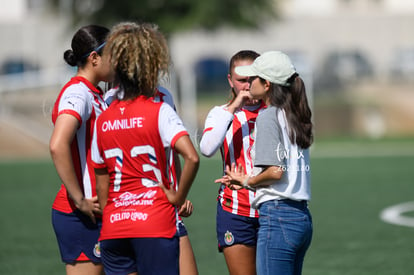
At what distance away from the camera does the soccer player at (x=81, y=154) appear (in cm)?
416

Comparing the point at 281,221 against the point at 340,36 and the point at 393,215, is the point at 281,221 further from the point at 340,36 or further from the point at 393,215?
the point at 340,36

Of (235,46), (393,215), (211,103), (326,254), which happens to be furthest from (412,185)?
(235,46)

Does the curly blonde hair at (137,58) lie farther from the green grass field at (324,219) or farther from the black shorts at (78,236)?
the green grass field at (324,219)

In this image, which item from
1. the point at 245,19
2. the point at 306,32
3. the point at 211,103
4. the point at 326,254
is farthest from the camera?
the point at 306,32

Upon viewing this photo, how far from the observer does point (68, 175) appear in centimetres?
411

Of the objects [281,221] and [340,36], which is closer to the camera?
[281,221]

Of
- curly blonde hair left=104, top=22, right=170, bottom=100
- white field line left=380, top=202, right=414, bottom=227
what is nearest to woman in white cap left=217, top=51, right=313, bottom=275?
curly blonde hair left=104, top=22, right=170, bottom=100

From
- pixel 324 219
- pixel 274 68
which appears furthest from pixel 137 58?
pixel 324 219

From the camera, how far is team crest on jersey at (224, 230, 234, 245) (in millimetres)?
4770

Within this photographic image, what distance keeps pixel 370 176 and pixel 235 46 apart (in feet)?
97.3

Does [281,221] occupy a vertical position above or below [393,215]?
above

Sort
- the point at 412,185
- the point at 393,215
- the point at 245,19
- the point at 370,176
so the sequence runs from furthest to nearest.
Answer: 1. the point at 245,19
2. the point at 370,176
3. the point at 412,185
4. the point at 393,215

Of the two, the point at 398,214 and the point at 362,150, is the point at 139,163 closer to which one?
the point at 398,214

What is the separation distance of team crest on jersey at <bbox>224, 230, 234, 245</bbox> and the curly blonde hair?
53.9 inches
